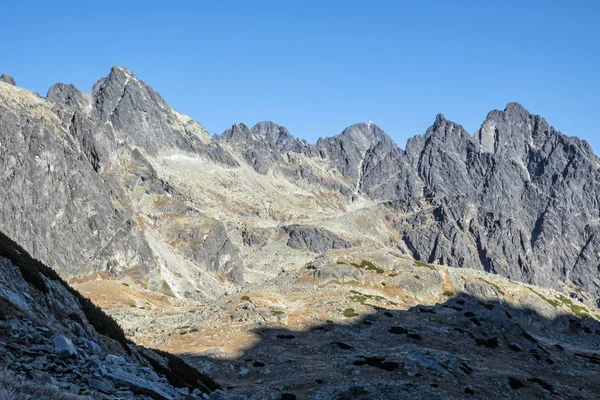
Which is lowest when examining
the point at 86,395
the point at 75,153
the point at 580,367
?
the point at 86,395

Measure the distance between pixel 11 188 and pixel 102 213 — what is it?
26.0 m

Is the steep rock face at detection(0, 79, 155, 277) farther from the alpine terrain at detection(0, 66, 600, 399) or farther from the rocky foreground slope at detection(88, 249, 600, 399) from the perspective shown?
the rocky foreground slope at detection(88, 249, 600, 399)

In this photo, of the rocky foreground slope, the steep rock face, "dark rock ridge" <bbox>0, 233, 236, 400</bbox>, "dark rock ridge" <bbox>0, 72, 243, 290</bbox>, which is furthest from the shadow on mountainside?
the steep rock face

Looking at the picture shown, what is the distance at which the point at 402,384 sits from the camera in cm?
3691

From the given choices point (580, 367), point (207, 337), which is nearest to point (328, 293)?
point (207, 337)

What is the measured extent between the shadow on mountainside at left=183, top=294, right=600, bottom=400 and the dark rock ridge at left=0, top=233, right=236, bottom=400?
15.5 m

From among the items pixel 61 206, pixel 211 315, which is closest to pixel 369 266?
pixel 211 315

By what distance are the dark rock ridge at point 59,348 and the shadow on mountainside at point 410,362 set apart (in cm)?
1553

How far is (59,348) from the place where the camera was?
47.7ft

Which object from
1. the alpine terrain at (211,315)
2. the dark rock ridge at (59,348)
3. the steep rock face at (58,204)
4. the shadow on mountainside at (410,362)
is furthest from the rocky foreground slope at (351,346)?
the steep rock face at (58,204)

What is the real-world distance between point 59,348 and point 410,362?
3398 centimetres

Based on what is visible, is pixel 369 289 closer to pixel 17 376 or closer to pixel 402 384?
pixel 402 384

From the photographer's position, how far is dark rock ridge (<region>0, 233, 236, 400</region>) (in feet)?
42.8

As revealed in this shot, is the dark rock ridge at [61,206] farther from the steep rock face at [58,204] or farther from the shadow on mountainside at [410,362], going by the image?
the shadow on mountainside at [410,362]
